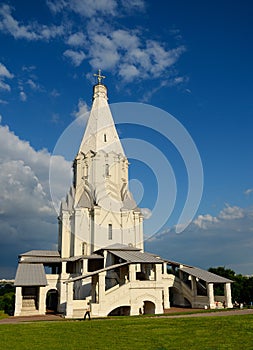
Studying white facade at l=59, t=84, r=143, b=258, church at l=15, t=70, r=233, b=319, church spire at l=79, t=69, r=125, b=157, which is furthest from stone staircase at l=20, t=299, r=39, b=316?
church spire at l=79, t=69, r=125, b=157

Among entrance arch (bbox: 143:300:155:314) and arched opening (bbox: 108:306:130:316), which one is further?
entrance arch (bbox: 143:300:155:314)

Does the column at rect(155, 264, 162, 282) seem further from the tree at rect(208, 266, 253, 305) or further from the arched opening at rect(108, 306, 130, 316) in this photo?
the tree at rect(208, 266, 253, 305)

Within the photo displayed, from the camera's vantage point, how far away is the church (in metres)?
27.3

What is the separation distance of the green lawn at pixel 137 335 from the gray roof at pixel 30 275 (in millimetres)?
10859

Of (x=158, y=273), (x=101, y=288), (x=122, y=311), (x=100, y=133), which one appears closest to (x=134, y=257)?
(x=158, y=273)

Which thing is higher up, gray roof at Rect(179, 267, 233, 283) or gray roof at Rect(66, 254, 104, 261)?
gray roof at Rect(66, 254, 104, 261)

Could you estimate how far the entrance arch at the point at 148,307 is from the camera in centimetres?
2774

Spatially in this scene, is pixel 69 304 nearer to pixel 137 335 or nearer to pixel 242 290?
pixel 137 335

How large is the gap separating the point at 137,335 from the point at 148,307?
14.8 meters

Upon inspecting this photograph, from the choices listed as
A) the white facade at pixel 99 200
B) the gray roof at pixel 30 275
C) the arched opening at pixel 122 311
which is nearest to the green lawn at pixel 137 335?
the arched opening at pixel 122 311

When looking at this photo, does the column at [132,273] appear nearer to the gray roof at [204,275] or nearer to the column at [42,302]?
the gray roof at [204,275]

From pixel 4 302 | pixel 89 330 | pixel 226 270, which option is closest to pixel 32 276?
pixel 89 330

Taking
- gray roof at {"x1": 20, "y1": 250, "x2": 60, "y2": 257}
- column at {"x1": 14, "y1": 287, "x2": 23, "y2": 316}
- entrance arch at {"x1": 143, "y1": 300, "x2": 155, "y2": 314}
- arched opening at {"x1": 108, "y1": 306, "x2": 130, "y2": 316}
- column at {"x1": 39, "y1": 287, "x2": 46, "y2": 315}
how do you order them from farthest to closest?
gray roof at {"x1": 20, "y1": 250, "x2": 60, "y2": 257} → column at {"x1": 39, "y1": 287, "x2": 46, "y2": 315} → column at {"x1": 14, "y1": 287, "x2": 23, "y2": 316} → entrance arch at {"x1": 143, "y1": 300, "x2": 155, "y2": 314} → arched opening at {"x1": 108, "y1": 306, "x2": 130, "y2": 316}

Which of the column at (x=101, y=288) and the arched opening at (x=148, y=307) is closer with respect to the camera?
the column at (x=101, y=288)
